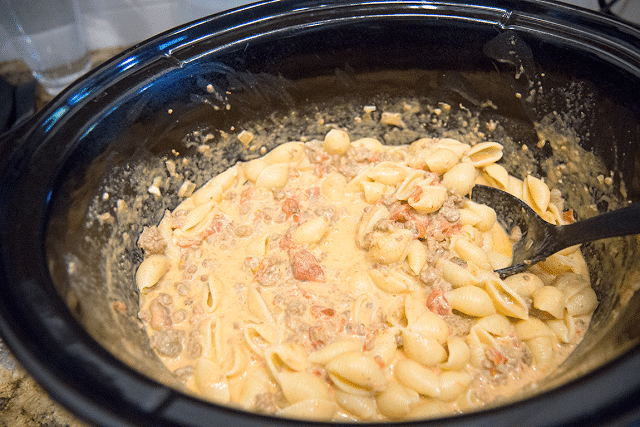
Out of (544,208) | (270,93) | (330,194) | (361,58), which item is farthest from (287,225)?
(544,208)

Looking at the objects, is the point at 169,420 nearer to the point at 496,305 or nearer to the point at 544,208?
the point at 496,305

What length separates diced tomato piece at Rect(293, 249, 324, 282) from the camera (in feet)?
5.53

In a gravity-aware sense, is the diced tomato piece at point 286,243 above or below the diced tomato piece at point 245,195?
below

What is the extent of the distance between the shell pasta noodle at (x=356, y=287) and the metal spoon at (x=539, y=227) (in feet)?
0.23

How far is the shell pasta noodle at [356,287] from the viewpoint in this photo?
135 cm

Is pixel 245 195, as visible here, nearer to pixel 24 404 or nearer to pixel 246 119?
pixel 246 119

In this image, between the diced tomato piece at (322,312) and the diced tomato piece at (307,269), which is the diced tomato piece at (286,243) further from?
the diced tomato piece at (322,312)

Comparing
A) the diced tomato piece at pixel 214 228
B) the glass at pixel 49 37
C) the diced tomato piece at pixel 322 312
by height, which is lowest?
the diced tomato piece at pixel 322 312

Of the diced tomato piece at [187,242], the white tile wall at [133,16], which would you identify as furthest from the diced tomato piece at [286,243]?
the white tile wall at [133,16]

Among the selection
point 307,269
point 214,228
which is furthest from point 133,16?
point 307,269

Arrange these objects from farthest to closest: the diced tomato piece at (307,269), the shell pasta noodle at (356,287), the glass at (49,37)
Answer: the glass at (49,37), the diced tomato piece at (307,269), the shell pasta noodle at (356,287)

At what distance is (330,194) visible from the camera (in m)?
1.97

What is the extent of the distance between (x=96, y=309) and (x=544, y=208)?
176 centimetres

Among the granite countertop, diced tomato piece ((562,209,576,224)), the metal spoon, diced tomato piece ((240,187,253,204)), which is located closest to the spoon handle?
the metal spoon
